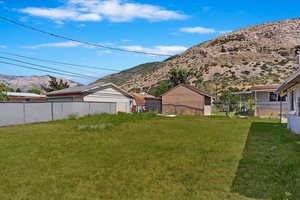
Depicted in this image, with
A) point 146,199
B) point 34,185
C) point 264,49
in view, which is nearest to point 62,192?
point 34,185

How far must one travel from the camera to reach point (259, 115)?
26.8 metres

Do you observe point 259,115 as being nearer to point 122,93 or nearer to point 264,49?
point 122,93

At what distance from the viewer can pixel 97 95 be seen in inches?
1016

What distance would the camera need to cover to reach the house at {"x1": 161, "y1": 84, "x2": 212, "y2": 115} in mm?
31125

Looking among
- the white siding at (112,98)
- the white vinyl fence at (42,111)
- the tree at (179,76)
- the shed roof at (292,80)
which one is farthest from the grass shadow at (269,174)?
the tree at (179,76)

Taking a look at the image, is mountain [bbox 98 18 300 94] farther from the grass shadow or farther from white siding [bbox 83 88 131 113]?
the grass shadow

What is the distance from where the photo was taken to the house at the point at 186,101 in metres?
31.1

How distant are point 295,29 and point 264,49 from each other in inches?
626

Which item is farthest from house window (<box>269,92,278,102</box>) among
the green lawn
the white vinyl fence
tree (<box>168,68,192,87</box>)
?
tree (<box>168,68,192,87</box>)

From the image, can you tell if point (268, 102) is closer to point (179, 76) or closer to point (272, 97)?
point (272, 97)

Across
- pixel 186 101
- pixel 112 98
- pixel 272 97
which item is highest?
pixel 112 98

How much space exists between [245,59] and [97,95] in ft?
156

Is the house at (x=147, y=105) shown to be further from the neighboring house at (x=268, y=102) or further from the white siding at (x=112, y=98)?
the neighboring house at (x=268, y=102)

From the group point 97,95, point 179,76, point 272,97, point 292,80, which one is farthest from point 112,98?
point 179,76
